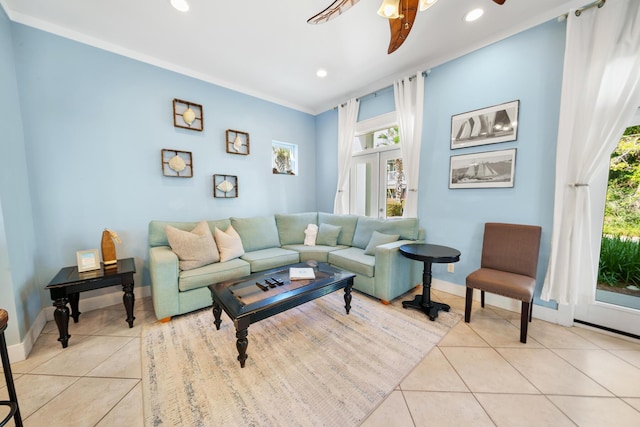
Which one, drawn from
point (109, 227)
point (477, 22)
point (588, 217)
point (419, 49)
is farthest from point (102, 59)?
point (588, 217)

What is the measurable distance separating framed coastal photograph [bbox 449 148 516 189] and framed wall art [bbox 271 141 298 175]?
104 inches

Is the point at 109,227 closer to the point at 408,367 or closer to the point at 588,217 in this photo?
the point at 408,367

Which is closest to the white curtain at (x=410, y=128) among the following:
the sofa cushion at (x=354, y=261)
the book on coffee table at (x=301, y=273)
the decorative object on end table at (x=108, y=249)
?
the sofa cushion at (x=354, y=261)

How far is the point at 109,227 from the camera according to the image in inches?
103

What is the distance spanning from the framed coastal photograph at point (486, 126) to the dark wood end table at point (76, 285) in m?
3.82

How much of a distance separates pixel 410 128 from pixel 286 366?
309 centimetres

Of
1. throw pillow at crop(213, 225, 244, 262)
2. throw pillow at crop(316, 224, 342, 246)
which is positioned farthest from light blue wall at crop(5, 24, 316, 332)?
throw pillow at crop(316, 224, 342, 246)

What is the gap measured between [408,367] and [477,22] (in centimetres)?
318

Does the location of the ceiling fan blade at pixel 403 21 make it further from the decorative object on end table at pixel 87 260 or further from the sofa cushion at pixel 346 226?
the decorative object on end table at pixel 87 260

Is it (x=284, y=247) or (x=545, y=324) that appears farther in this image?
(x=284, y=247)

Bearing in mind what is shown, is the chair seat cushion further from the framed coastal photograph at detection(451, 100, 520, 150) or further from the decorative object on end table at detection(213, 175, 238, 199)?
the decorative object on end table at detection(213, 175, 238, 199)

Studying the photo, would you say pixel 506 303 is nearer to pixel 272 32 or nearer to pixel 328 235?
pixel 328 235

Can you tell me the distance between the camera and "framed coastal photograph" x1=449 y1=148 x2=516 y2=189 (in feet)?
7.98

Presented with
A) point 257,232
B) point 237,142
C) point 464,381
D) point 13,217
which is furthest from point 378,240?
point 13,217
